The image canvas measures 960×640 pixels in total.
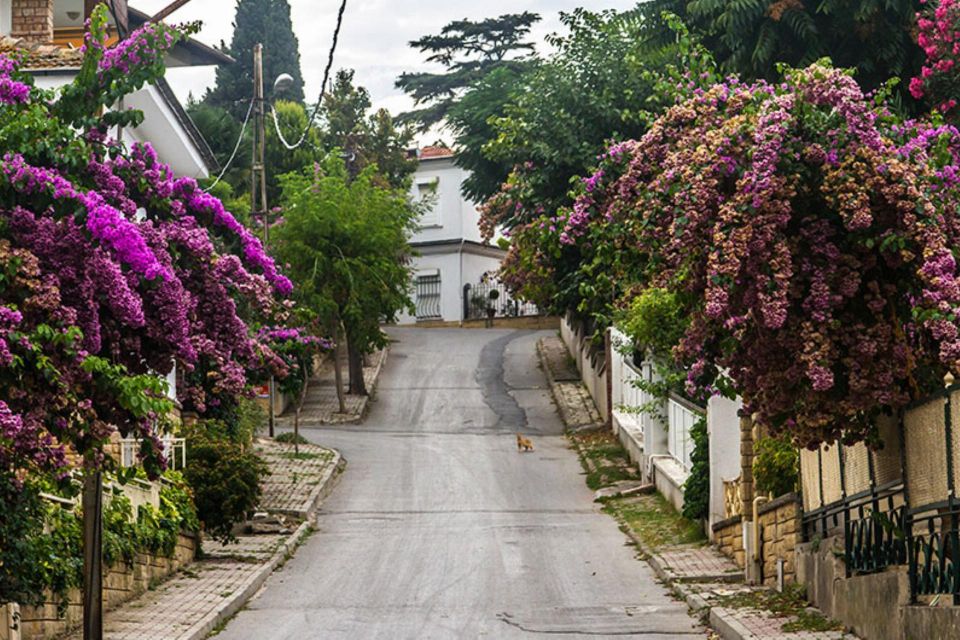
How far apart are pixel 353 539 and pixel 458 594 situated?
6088 millimetres

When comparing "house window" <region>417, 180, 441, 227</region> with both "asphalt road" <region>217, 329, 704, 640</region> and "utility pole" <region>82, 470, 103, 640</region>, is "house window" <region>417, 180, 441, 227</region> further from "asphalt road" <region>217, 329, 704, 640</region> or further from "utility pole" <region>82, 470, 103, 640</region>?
"utility pole" <region>82, 470, 103, 640</region>

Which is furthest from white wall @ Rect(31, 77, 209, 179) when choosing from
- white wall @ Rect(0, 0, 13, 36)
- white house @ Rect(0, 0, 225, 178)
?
white wall @ Rect(0, 0, 13, 36)

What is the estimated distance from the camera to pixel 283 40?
77188 mm

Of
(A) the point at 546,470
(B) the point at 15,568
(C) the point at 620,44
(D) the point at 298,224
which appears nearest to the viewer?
(B) the point at 15,568

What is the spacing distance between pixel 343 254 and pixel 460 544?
19.8 metres

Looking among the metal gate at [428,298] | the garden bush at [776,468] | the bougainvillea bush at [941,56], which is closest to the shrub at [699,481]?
the garden bush at [776,468]

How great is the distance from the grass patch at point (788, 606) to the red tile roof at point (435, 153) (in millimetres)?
51058

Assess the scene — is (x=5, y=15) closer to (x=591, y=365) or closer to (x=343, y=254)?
→ (x=343, y=254)

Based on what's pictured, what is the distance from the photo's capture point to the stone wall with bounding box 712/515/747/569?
2161 cm

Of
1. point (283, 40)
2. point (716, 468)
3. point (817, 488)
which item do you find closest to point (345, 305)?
point (716, 468)

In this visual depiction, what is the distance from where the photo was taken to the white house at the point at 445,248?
67.8 meters

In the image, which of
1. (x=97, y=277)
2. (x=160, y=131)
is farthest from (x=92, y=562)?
(x=160, y=131)

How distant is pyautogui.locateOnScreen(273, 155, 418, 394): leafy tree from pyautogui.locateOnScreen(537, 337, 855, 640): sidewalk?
19.8ft

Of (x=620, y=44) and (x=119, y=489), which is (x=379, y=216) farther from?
(x=119, y=489)
